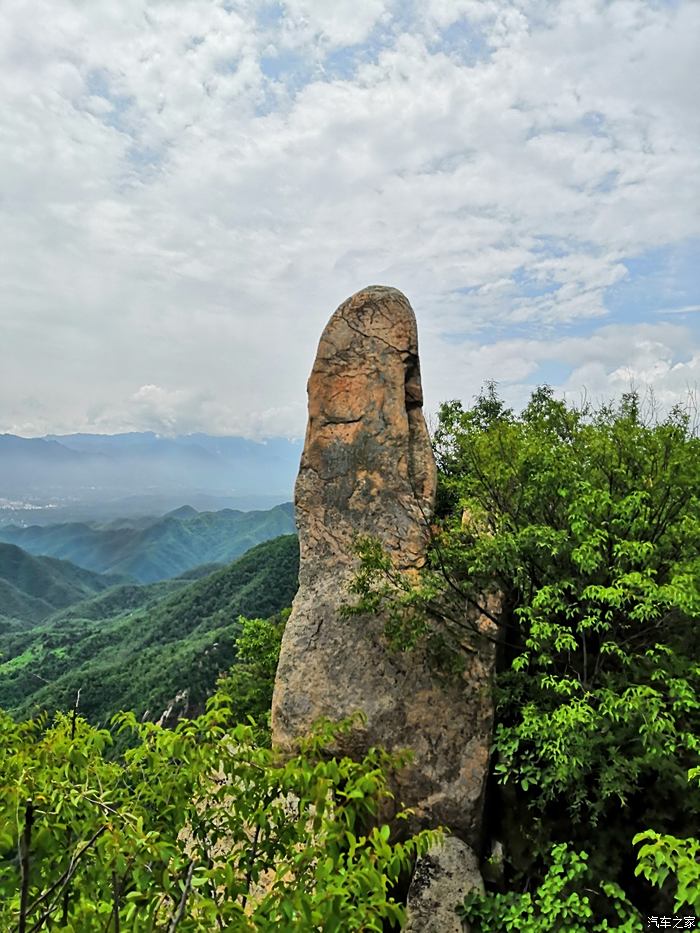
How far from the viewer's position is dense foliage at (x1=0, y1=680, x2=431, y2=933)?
3.05 meters

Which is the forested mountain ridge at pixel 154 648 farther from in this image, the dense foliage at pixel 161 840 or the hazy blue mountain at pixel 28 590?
the hazy blue mountain at pixel 28 590

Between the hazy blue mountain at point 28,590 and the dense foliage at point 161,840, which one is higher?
the dense foliage at point 161,840

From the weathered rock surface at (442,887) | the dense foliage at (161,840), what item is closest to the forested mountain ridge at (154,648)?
the weathered rock surface at (442,887)

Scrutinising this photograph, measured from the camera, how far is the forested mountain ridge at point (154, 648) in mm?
57219

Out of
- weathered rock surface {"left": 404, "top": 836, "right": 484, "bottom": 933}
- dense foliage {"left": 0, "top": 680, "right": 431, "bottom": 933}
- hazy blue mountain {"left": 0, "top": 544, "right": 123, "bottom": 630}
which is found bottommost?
hazy blue mountain {"left": 0, "top": 544, "right": 123, "bottom": 630}

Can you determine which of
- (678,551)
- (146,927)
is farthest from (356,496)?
(146,927)

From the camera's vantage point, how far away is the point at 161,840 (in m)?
3.49

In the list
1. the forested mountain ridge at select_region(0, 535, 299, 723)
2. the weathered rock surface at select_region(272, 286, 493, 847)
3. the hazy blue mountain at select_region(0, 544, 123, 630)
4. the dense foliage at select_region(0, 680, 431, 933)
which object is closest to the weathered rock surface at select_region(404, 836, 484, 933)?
the weathered rock surface at select_region(272, 286, 493, 847)

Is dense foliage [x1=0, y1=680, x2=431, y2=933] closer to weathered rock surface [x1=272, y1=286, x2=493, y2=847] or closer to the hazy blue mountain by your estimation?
weathered rock surface [x1=272, y1=286, x2=493, y2=847]

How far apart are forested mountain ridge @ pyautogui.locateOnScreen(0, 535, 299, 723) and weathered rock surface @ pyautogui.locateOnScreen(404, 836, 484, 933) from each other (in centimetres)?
3922

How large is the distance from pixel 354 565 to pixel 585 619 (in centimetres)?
498

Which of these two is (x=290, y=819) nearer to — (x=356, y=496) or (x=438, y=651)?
(x=438, y=651)

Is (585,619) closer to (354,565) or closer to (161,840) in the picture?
(354,565)

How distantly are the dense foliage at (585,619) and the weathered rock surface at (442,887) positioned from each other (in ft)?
2.42
